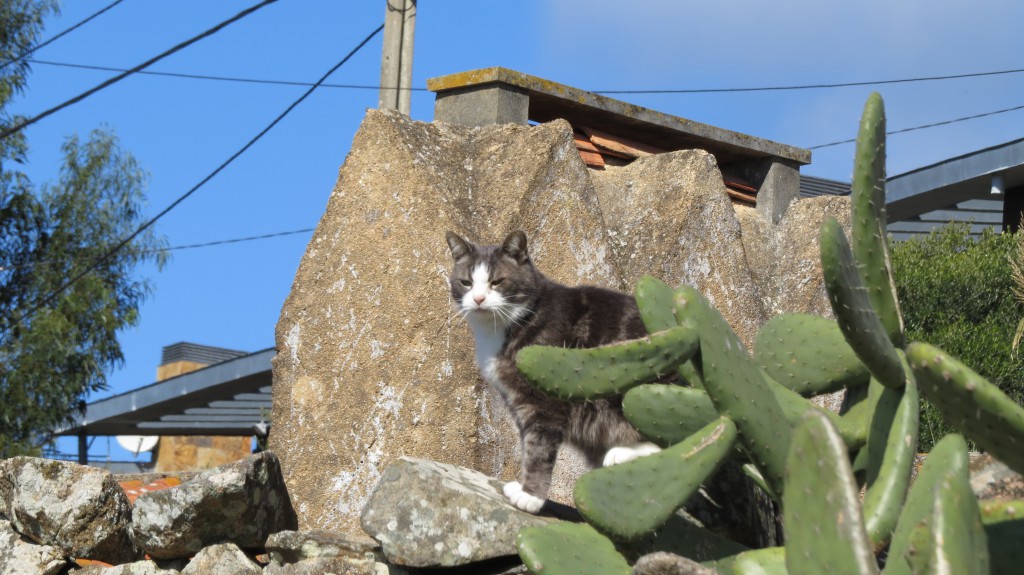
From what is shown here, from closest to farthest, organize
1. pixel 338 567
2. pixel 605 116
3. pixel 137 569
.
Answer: pixel 338 567
pixel 137 569
pixel 605 116

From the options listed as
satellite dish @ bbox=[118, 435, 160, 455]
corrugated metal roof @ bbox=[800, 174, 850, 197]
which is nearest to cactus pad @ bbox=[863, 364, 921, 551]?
corrugated metal roof @ bbox=[800, 174, 850, 197]

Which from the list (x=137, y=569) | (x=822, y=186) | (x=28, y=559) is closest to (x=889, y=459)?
(x=137, y=569)

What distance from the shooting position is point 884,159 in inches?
105

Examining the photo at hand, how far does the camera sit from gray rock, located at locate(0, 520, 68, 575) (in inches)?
197

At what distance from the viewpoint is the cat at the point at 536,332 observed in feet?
13.9

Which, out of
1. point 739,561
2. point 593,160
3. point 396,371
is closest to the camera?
point 739,561

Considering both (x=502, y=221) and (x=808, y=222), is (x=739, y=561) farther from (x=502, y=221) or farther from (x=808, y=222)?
(x=808, y=222)

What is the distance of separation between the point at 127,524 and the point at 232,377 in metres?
9.45

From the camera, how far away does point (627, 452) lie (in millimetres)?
4125

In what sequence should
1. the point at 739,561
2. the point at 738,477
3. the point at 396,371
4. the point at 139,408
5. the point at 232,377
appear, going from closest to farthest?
1. the point at 739,561
2. the point at 738,477
3. the point at 396,371
4. the point at 232,377
5. the point at 139,408

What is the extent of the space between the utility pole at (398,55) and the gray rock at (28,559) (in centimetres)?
385

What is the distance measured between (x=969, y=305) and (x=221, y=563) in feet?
29.4

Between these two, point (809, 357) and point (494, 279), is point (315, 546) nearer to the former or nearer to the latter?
point (494, 279)

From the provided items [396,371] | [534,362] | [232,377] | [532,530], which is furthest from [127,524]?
[232,377]
